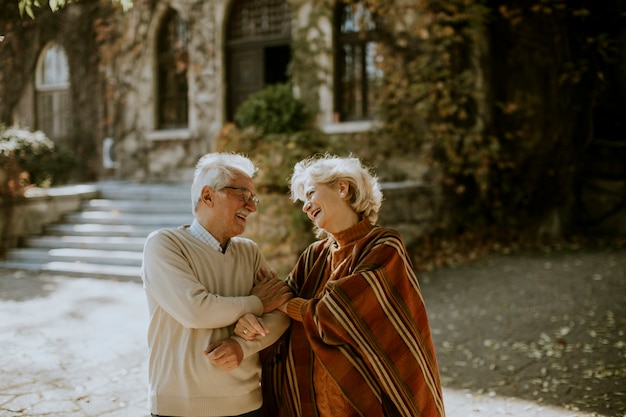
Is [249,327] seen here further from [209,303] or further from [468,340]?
[468,340]

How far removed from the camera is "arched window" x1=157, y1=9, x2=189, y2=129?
11.9m

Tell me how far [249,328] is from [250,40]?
9.78 m

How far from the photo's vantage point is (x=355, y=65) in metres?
10.2

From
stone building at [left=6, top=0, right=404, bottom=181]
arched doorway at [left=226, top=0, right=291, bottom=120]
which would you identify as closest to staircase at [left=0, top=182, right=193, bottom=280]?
stone building at [left=6, top=0, right=404, bottom=181]

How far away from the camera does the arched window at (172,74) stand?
39.2 ft

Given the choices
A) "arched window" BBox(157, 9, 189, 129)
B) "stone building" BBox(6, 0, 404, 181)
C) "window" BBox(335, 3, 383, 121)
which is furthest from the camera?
"arched window" BBox(157, 9, 189, 129)

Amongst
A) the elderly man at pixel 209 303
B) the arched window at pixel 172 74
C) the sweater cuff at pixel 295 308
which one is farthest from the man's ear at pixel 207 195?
the arched window at pixel 172 74

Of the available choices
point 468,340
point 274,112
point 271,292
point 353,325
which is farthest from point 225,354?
point 274,112

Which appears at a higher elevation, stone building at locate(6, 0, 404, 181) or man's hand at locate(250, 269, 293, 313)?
stone building at locate(6, 0, 404, 181)

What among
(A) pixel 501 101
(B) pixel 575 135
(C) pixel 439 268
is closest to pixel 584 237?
(B) pixel 575 135

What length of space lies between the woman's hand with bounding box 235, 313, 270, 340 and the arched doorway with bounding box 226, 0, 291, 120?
930cm

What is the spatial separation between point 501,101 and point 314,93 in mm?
3104

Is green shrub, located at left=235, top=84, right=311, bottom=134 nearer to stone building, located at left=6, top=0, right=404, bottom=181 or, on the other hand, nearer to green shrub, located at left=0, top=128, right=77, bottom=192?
stone building, located at left=6, top=0, right=404, bottom=181

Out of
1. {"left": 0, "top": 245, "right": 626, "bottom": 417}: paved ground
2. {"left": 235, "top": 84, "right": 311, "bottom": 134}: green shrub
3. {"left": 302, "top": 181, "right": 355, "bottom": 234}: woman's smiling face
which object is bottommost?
{"left": 0, "top": 245, "right": 626, "bottom": 417}: paved ground
